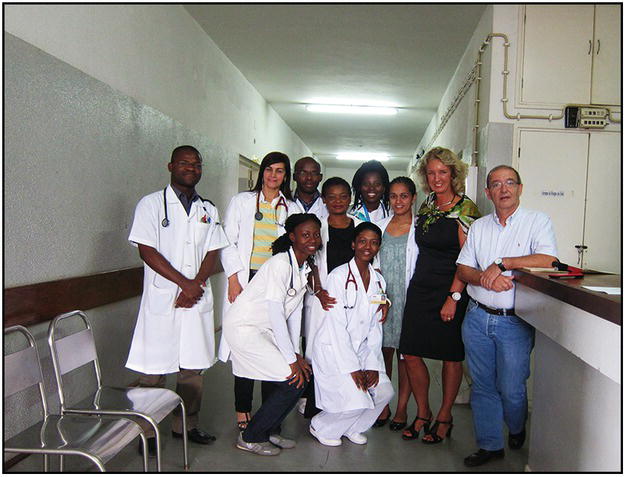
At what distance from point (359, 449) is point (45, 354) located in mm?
1633

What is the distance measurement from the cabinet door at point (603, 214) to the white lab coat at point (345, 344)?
2161 mm

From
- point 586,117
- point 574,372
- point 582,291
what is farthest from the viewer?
point 586,117

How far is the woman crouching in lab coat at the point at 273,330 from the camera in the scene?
250 cm

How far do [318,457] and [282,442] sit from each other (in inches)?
8.6

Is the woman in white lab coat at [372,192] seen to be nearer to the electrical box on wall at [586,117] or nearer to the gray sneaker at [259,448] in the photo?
the gray sneaker at [259,448]

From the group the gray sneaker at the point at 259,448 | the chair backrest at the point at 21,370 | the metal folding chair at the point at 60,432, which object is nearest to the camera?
the metal folding chair at the point at 60,432

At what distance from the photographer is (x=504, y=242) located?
2479 millimetres

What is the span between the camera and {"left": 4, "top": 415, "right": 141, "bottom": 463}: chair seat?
5.66 ft

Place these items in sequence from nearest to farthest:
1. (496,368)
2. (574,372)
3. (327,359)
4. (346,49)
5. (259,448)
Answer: (574,372)
(496,368)
(259,448)
(327,359)
(346,49)

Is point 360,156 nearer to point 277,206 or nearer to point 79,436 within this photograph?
point 277,206

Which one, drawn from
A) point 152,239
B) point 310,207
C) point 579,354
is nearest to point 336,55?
point 310,207

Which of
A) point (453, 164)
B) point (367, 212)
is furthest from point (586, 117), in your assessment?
point (367, 212)

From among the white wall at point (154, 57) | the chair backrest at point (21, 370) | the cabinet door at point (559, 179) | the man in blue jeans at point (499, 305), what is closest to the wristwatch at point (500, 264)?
the man in blue jeans at point (499, 305)

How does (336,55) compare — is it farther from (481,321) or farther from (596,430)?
(596,430)
